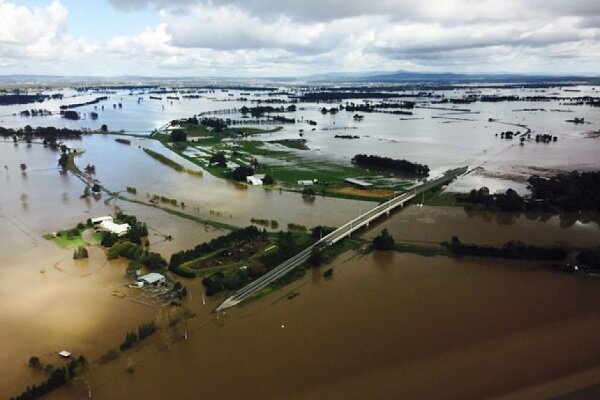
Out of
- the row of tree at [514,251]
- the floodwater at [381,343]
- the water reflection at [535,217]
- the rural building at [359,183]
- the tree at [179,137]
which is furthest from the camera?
the tree at [179,137]

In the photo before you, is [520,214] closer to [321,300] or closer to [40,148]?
[321,300]

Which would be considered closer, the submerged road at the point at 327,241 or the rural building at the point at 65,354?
the rural building at the point at 65,354

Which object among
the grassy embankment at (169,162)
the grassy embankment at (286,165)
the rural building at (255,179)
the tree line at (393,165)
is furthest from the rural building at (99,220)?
the tree line at (393,165)

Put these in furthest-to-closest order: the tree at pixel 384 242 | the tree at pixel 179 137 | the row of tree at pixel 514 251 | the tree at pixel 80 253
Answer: the tree at pixel 179 137
the tree at pixel 384 242
the tree at pixel 80 253
the row of tree at pixel 514 251

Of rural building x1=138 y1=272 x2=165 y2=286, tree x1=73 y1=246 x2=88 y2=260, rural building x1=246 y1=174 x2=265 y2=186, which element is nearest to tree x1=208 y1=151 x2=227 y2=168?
rural building x1=246 y1=174 x2=265 y2=186

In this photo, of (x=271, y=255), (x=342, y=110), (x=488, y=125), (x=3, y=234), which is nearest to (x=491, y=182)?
(x=271, y=255)

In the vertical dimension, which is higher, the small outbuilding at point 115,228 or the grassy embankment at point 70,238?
the small outbuilding at point 115,228

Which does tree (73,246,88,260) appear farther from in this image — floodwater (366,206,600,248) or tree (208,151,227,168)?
tree (208,151,227,168)

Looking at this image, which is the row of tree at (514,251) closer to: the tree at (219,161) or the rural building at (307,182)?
the rural building at (307,182)
